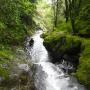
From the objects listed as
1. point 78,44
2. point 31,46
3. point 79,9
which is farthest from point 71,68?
point 31,46

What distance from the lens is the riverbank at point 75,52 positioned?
57.2 ft

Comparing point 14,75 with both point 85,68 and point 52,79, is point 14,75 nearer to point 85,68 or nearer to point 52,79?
point 52,79

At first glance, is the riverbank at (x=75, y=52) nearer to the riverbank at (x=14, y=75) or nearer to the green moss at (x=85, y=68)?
the green moss at (x=85, y=68)

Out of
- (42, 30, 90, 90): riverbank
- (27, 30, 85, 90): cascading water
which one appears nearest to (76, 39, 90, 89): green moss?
(42, 30, 90, 90): riverbank

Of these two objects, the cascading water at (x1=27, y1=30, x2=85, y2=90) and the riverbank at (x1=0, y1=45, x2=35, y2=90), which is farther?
the cascading water at (x1=27, y1=30, x2=85, y2=90)

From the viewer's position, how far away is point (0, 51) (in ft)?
71.7

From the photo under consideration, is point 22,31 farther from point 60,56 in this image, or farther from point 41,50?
point 60,56

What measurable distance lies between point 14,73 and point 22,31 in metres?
18.4

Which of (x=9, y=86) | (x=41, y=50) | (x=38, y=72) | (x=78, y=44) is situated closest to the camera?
(x=9, y=86)

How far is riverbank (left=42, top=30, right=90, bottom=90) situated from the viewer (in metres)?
17.4

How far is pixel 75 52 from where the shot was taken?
2198 cm

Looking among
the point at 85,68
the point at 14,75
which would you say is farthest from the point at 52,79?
the point at 14,75

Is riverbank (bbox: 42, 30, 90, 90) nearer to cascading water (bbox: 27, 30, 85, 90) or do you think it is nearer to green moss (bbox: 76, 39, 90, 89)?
green moss (bbox: 76, 39, 90, 89)

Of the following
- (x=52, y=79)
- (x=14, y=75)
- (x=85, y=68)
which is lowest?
(x=52, y=79)
